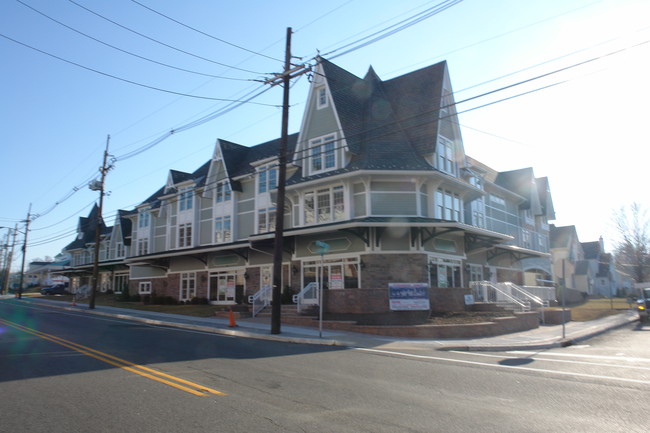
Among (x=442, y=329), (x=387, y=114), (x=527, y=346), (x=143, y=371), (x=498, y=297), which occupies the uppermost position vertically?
(x=387, y=114)

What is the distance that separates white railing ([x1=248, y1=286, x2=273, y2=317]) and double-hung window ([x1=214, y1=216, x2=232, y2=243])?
8.30 metres

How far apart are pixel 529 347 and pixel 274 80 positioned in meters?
14.1

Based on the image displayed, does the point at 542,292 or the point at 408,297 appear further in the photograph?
the point at 542,292

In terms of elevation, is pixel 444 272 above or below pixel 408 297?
above

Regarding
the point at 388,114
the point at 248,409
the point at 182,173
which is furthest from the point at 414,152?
the point at 182,173

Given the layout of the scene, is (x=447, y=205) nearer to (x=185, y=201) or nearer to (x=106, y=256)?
(x=185, y=201)

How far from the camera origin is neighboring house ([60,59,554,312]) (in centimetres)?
2392

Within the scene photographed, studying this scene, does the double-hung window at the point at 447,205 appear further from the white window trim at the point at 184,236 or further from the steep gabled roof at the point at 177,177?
the steep gabled roof at the point at 177,177

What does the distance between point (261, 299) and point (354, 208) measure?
7901 mm

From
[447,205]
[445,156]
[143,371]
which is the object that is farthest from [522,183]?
[143,371]

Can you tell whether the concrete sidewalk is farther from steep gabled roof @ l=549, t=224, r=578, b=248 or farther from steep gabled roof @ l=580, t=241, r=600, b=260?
steep gabled roof @ l=580, t=241, r=600, b=260

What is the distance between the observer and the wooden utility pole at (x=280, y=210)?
58.2ft

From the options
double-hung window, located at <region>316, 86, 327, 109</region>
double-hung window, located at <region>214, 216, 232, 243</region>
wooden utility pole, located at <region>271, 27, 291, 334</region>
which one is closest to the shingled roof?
double-hung window, located at <region>316, 86, 327, 109</region>

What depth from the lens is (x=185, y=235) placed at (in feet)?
127
